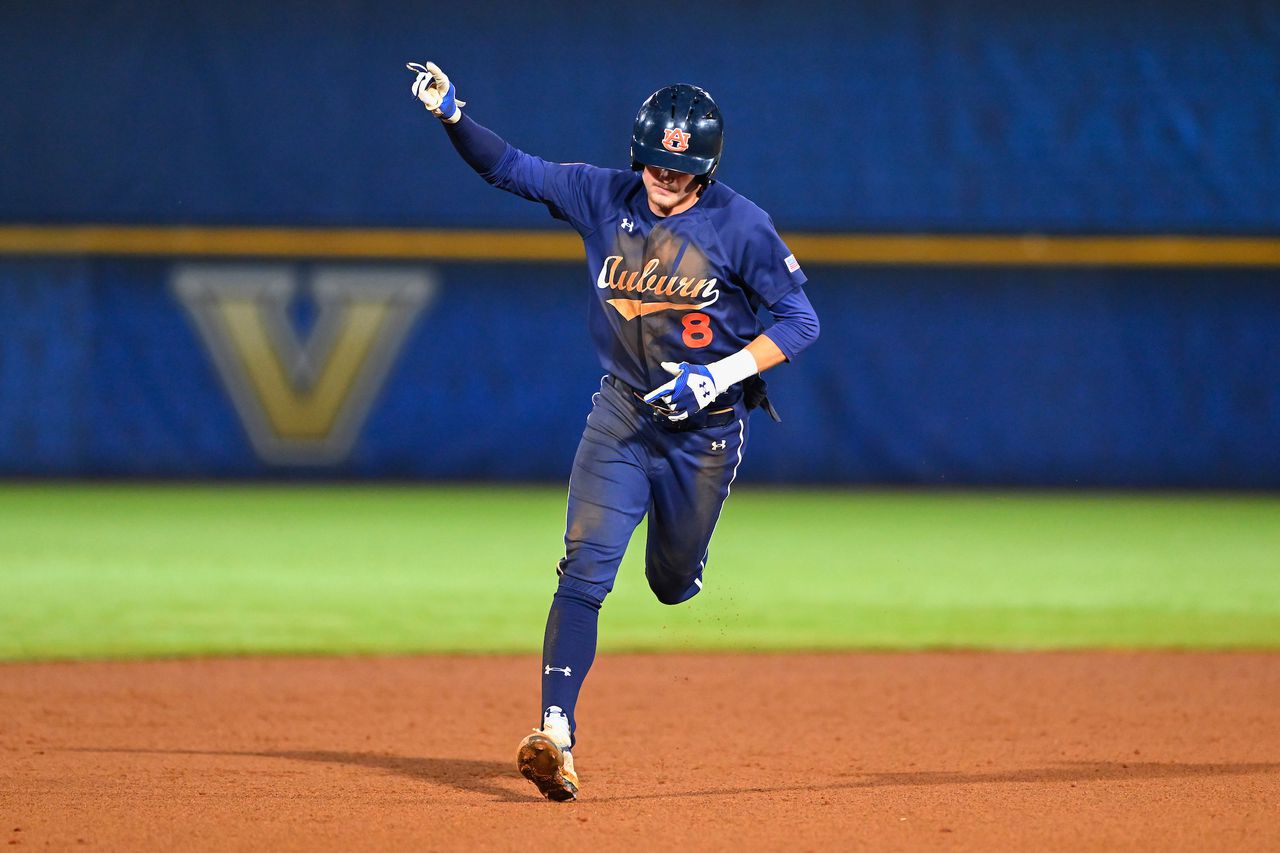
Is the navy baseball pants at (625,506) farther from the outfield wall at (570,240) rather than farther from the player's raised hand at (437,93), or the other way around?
the outfield wall at (570,240)

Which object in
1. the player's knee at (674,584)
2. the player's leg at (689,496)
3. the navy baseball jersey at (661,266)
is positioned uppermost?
the navy baseball jersey at (661,266)

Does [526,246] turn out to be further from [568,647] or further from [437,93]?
[568,647]

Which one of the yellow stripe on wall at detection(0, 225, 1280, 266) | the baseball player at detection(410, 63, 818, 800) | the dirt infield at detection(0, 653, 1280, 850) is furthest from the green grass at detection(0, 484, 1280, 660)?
the baseball player at detection(410, 63, 818, 800)

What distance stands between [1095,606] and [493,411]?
784 centimetres

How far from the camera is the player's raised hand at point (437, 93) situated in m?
5.11

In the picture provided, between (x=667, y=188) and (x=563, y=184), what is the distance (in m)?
0.38

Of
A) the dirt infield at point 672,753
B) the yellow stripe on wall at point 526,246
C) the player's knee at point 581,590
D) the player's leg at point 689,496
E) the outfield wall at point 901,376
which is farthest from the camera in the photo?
the outfield wall at point 901,376

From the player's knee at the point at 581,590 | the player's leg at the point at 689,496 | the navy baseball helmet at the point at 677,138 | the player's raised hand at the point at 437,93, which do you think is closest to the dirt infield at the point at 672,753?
the player's knee at the point at 581,590

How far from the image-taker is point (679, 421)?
5234mm

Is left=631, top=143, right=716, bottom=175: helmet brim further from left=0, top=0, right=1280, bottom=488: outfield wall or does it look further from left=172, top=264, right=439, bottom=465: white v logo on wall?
left=172, top=264, right=439, bottom=465: white v logo on wall

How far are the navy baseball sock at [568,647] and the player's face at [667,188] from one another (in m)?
1.24

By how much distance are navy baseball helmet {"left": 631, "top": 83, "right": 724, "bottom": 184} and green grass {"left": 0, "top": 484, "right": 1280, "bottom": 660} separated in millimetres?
3824

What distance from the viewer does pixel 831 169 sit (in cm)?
1625

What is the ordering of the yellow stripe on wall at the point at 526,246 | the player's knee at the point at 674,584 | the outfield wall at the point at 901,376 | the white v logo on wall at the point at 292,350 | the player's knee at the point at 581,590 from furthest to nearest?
the outfield wall at the point at 901,376, the white v logo on wall at the point at 292,350, the yellow stripe on wall at the point at 526,246, the player's knee at the point at 674,584, the player's knee at the point at 581,590
